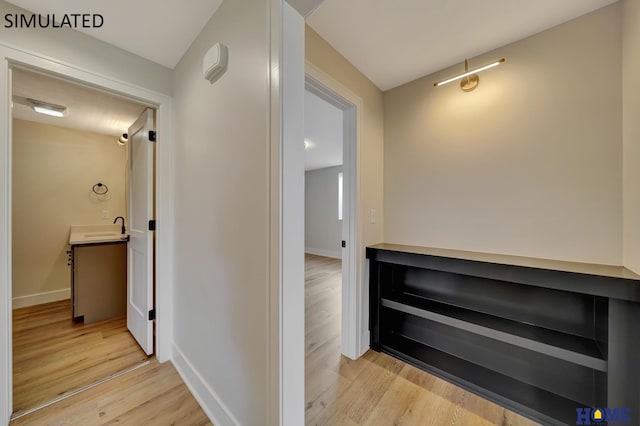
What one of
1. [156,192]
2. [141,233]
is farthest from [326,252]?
[156,192]

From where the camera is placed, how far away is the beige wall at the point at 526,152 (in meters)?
1.33

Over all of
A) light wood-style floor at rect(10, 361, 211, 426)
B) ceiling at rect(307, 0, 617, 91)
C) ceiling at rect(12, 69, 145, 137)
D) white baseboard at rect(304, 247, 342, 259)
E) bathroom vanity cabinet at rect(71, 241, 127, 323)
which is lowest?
light wood-style floor at rect(10, 361, 211, 426)

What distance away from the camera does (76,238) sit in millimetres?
2719

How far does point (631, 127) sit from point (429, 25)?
1.25 meters

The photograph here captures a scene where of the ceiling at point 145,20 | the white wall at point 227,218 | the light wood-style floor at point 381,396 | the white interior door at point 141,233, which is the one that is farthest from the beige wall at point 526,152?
the white interior door at point 141,233

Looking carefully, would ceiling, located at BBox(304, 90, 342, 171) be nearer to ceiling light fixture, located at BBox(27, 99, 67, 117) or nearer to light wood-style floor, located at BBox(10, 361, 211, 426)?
light wood-style floor, located at BBox(10, 361, 211, 426)

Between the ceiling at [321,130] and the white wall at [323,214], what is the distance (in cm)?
81

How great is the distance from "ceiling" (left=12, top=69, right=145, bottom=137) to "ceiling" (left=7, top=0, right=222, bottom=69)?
46cm

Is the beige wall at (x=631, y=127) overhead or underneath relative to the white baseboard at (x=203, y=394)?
overhead

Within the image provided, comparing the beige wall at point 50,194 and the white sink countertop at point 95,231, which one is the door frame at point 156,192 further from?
the beige wall at point 50,194

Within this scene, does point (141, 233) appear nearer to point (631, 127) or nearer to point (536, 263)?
point (536, 263)

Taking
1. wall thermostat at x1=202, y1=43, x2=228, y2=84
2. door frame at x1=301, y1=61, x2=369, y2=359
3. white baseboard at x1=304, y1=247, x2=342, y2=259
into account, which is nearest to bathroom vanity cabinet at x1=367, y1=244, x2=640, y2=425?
door frame at x1=301, y1=61, x2=369, y2=359

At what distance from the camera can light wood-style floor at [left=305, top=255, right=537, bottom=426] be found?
1.34 meters

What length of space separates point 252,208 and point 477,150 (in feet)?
5.84
